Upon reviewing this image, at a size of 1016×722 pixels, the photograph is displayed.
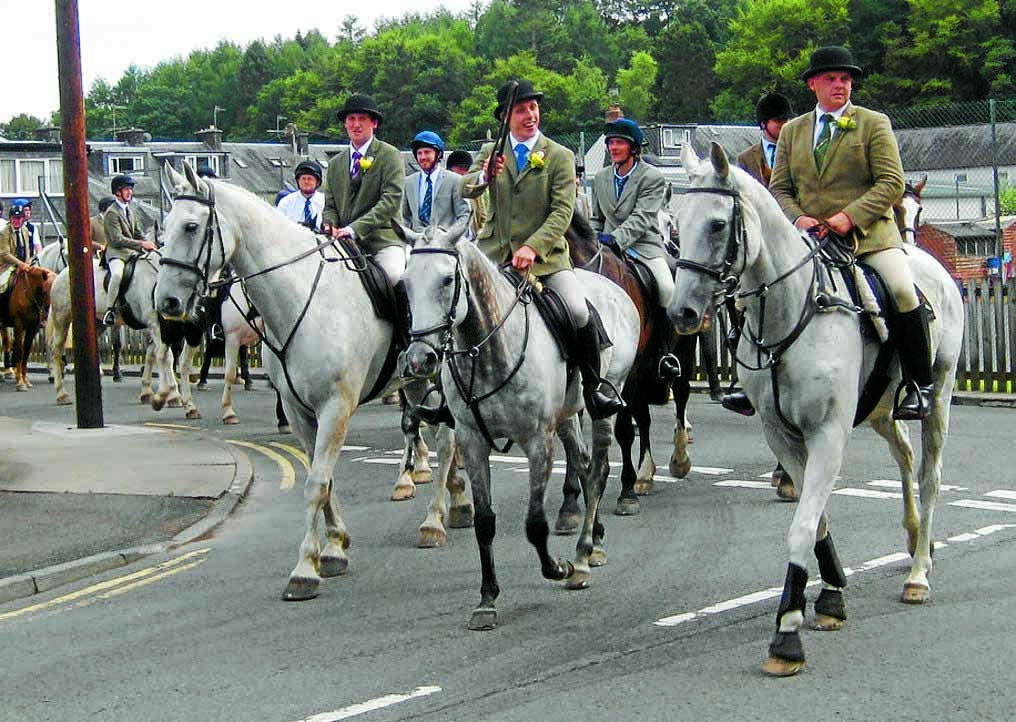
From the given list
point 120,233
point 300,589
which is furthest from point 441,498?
point 120,233

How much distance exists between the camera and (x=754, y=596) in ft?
28.4

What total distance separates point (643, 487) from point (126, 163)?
3505 inches

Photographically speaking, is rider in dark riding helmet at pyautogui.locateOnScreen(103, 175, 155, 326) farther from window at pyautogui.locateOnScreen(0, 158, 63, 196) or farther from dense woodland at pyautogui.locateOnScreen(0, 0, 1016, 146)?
window at pyautogui.locateOnScreen(0, 158, 63, 196)

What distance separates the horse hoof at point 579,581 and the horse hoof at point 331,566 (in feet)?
5.65

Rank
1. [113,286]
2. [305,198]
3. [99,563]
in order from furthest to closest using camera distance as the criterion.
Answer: [113,286] → [305,198] → [99,563]

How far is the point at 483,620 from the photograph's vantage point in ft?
26.9

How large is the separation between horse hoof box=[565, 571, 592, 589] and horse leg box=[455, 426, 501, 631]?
50 cm

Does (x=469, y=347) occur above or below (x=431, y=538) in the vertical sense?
above

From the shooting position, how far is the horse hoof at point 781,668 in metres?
6.98

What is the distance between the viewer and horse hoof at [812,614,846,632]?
789 cm

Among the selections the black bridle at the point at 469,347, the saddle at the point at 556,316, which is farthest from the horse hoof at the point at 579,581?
the saddle at the point at 556,316

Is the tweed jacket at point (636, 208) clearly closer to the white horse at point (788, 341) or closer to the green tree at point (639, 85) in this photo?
the white horse at point (788, 341)

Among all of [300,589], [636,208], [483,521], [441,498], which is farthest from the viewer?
[636,208]

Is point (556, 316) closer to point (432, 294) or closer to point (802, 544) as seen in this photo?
point (432, 294)
